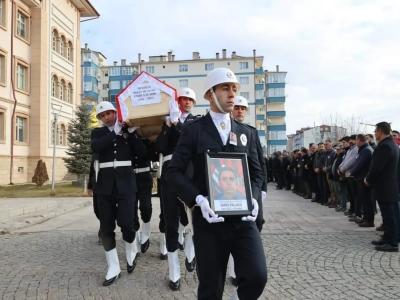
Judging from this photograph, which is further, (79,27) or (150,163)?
(79,27)


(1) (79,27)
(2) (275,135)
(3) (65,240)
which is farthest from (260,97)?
(3) (65,240)

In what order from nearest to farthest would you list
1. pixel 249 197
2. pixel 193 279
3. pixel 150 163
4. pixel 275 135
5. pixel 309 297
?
pixel 249 197 → pixel 309 297 → pixel 193 279 → pixel 150 163 → pixel 275 135

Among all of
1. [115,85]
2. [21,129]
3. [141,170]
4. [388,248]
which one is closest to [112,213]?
[141,170]

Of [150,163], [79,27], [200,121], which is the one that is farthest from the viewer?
[79,27]

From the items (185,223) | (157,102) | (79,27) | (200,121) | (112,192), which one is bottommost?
(185,223)

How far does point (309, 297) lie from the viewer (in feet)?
16.2

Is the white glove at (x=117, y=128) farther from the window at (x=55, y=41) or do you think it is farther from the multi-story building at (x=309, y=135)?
the multi-story building at (x=309, y=135)

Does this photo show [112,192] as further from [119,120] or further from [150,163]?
[150,163]

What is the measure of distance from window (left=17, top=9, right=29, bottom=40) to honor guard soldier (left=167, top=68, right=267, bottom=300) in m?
32.3

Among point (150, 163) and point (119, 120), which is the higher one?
point (119, 120)

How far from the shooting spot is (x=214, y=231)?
335cm

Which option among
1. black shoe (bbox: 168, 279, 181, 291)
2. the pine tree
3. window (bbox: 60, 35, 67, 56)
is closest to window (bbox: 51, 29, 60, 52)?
window (bbox: 60, 35, 67, 56)

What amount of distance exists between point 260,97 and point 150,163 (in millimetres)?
85196

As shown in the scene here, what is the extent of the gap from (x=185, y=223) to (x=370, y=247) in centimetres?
332
